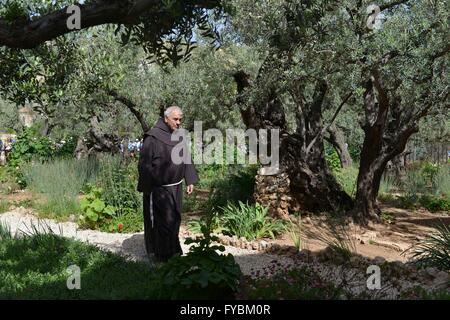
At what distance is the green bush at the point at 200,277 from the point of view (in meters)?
3.79

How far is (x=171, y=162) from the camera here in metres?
6.50

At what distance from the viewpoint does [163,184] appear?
254 inches

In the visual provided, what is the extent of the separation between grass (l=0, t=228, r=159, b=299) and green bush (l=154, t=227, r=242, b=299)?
12.0 inches

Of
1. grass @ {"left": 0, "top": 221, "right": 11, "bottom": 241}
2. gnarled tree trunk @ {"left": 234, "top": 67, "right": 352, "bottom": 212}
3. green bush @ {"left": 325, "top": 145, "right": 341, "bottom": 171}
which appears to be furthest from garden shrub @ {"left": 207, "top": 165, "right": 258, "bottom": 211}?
green bush @ {"left": 325, "top": 145, "right": 341, "bottom": 171}

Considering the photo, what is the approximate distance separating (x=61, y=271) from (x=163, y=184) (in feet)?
5.05

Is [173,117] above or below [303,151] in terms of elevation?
above

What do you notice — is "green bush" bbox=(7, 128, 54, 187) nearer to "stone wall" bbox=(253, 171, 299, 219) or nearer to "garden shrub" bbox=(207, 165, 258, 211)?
"garden shrub" bbox=(207, 165, 258, 211)

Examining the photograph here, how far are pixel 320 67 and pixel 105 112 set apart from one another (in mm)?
14703

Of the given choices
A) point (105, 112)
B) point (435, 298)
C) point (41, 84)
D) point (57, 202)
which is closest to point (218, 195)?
point (57, 202)

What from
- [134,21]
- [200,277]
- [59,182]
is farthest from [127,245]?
[59,182]

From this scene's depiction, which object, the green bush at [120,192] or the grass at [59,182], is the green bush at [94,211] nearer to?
the green bush at [120,192]

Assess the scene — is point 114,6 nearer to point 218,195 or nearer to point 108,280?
point 108,280

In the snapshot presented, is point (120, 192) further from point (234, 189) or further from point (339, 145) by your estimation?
point (339, 145)

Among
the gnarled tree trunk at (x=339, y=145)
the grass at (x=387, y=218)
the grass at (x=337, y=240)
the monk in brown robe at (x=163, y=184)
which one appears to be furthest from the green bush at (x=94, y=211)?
the gnarled tree trunk at (x=339, y=145)
